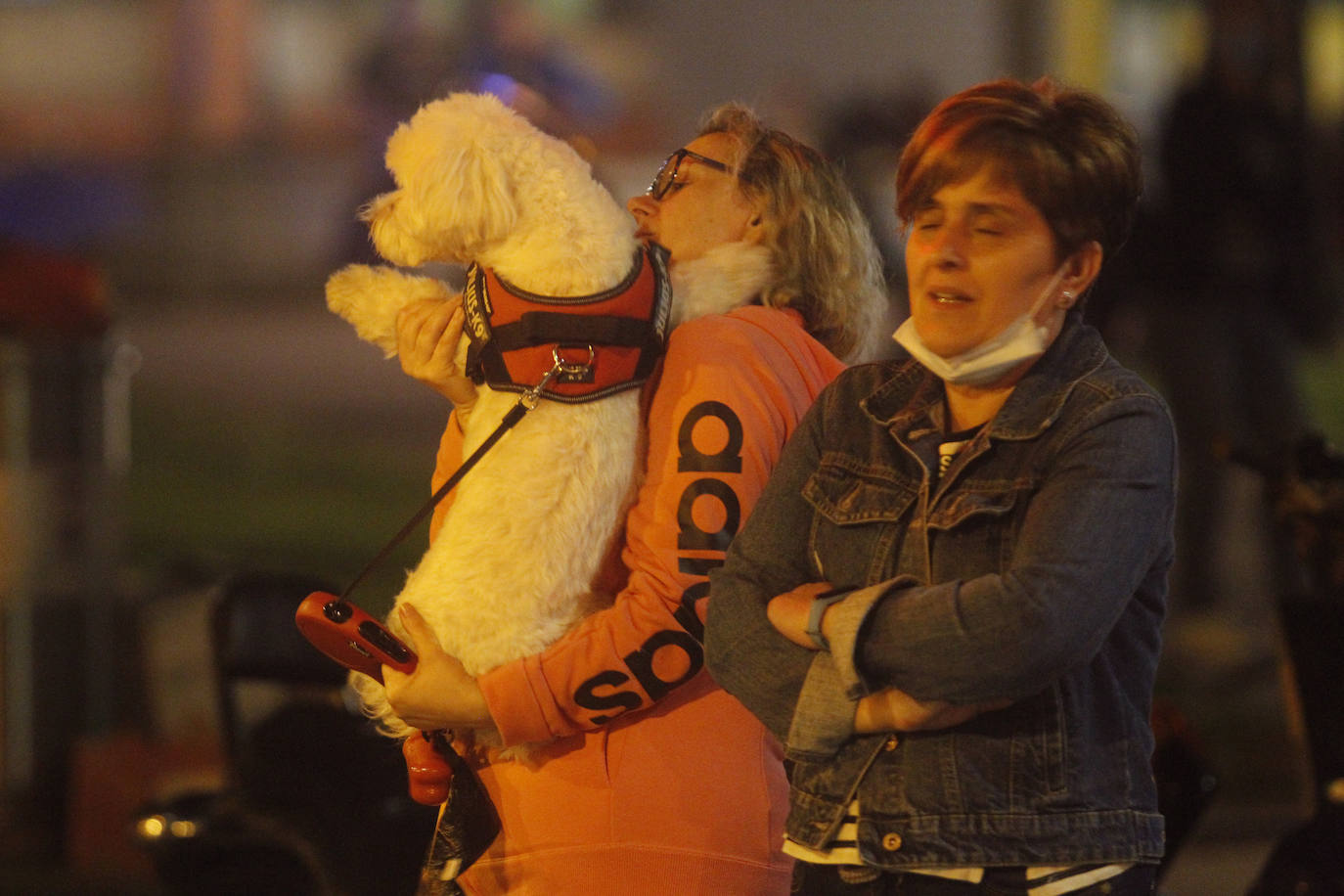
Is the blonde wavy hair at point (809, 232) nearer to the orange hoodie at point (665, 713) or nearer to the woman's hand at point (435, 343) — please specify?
the orange hoodie at point (665, 713)

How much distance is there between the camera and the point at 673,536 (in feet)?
7.54

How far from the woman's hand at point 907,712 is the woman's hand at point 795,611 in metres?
0.10

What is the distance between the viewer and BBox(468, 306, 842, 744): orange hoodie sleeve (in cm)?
227

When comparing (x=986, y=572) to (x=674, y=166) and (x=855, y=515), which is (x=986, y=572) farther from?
(x=674, y=166)

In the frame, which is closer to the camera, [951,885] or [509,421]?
[951,885]

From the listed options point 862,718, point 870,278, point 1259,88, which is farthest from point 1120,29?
point 862,718

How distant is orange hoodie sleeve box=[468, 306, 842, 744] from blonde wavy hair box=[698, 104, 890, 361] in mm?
232

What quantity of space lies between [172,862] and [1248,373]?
4995mm

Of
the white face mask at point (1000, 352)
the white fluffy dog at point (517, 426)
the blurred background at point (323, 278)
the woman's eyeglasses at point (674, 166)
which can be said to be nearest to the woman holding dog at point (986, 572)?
the white face mask at point (1000, 352)

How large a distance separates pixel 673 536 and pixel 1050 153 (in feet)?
2.49

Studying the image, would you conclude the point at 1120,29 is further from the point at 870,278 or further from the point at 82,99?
the point at 870,278

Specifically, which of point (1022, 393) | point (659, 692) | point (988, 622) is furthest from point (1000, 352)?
point (659, 692)

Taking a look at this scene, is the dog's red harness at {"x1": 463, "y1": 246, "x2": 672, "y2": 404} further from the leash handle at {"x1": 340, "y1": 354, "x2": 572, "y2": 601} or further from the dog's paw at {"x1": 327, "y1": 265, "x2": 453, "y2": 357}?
the dog's paw at {"x1": 327, "y1": 265, "x2": 453, "y2": 357}

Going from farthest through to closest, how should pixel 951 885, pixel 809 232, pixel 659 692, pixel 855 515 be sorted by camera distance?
1. pixel 809 232
2. pixel 659 692
3. pixel 855 515
4. pixel 951 885
